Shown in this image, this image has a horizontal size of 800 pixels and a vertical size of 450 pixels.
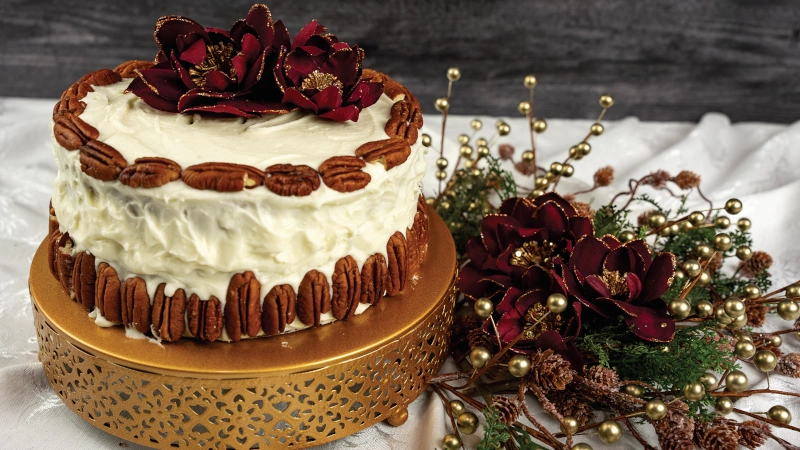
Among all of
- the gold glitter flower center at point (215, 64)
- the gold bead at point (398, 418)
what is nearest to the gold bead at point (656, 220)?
the gold bead at point (398, 418)

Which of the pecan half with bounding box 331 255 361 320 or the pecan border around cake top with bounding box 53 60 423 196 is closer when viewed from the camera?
the pecan border around cake top with bounding box 53 60 423 196

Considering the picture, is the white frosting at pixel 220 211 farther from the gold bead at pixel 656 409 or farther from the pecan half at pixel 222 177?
the gold bead at pixel 656 409

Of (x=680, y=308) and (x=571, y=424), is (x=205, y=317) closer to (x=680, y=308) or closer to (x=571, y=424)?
(x=571, y=424)

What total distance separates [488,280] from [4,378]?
1100 millimetres

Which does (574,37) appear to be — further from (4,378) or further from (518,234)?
(4,378)

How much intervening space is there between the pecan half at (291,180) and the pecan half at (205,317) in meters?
0.25

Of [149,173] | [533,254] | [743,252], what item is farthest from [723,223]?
[149,173]

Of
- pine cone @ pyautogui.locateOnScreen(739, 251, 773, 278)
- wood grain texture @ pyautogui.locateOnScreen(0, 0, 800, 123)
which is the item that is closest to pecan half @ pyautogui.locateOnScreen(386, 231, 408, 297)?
pine cone @ pyautogui.locateOnScreen(739, 251, 773, 278)

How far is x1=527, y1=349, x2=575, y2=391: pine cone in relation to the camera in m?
1.49

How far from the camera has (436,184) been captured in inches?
103

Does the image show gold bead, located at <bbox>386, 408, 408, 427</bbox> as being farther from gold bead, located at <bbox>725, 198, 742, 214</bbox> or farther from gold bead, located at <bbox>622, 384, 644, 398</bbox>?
gold bead, located at <bbox>725, 198, 742, 214</bbox>

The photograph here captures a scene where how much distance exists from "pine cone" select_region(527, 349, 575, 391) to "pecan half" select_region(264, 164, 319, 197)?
57 cm

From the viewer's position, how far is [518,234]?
181cm

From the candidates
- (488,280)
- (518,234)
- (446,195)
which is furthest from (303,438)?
(446,195)
